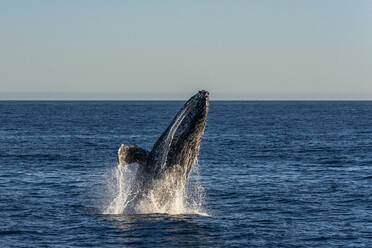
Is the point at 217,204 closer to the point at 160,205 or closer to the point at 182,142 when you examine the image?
the point at 160,205

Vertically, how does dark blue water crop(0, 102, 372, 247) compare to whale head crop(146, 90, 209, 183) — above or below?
below

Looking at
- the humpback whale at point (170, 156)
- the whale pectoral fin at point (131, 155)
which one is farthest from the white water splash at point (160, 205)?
the whale pectoral fin at point (131, 155)

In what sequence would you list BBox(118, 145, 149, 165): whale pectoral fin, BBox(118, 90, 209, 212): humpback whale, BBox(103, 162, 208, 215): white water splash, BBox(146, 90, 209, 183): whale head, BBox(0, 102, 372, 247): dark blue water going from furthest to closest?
BBox(103, 162, 208, 215): white water splash → BBox(0, 102, 372, 247): dark blue water → BBox(118, 145, 149, 165): whale pectoral fin → BBox(118, 90, 209, 212): humpback whale → BBox(146, 90, 209, 183): whale head

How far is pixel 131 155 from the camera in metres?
24.4

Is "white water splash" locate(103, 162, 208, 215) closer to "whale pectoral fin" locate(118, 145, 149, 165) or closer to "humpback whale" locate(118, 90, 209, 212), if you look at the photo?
"humpback whale" locate(118, 90, 209, 212)

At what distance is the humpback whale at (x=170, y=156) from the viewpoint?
78.0ft

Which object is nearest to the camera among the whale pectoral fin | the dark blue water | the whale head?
the whale head

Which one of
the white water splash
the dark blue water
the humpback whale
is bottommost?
the dark blue water

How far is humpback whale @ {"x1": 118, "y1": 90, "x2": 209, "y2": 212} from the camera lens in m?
23.8

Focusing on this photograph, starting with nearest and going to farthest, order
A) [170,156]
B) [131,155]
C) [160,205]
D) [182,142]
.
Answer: [182,142], [131,155], [170,156], [160,205]

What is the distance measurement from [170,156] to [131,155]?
1.43 metres

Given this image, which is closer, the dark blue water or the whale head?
the whale head

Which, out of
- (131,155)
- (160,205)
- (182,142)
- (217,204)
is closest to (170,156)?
(182,142)

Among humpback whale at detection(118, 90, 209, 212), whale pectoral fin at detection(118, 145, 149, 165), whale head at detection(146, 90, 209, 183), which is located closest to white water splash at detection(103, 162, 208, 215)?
humpback whale at detection(118, 90, 209, 212)
